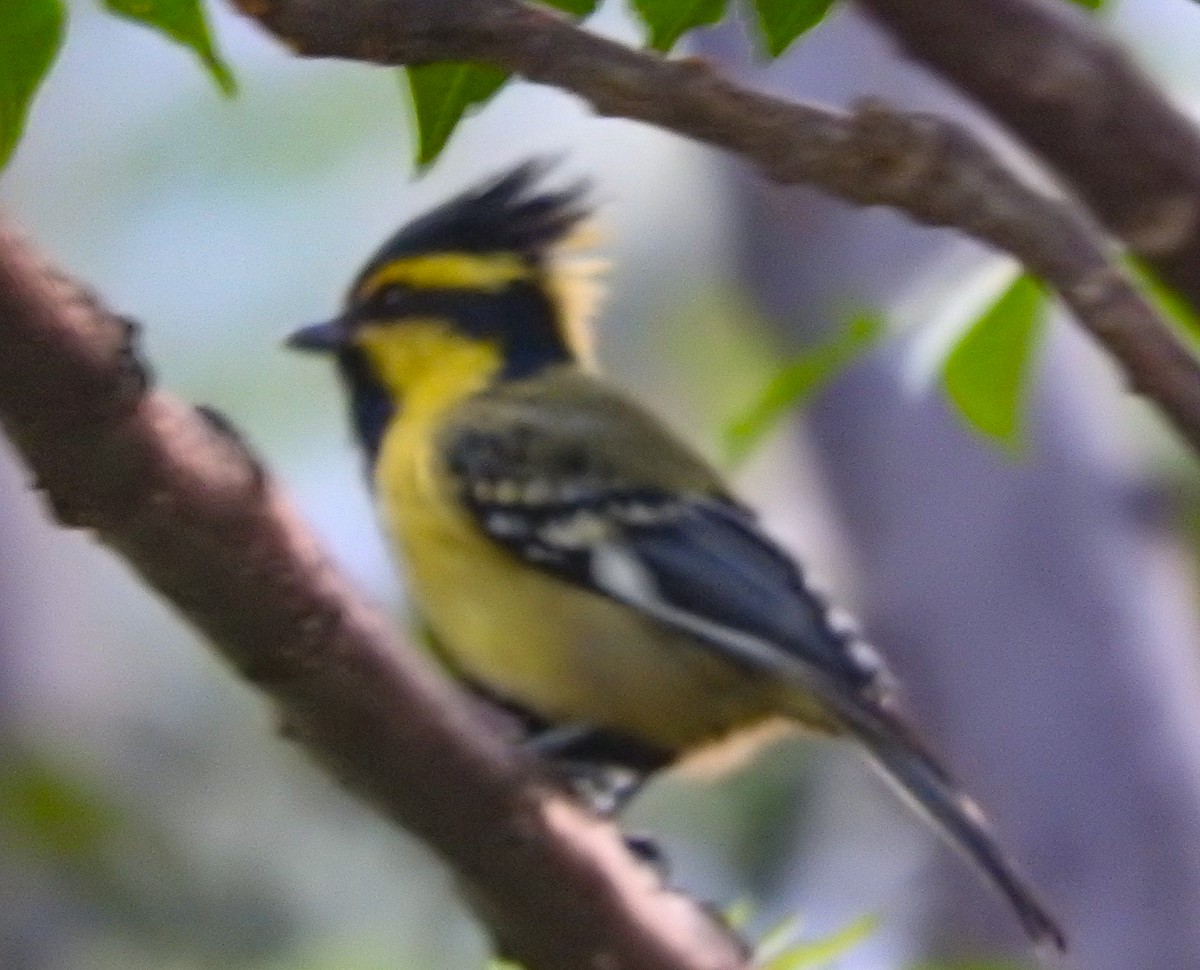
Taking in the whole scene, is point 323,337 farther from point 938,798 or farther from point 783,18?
point 783,18

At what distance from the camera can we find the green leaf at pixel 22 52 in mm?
1221

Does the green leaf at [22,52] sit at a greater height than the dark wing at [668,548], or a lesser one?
greater

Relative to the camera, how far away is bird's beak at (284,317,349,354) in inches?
122

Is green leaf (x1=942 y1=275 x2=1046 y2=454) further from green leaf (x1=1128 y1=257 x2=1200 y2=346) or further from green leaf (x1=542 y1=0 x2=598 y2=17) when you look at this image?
green leaf (x1=542 y1=0 x2=598 y2=17)

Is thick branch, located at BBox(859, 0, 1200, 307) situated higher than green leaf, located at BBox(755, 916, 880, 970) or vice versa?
thick branch, located at BBox(859, 0, 1200, 307)

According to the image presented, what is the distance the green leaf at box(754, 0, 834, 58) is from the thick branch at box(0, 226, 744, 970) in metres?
0.36

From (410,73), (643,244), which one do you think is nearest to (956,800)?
(410,73)

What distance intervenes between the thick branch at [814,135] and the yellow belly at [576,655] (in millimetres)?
1330

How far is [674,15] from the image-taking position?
52.4 inches

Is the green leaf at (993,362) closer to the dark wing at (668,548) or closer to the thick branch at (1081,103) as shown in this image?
the thick branch at (1081,103)

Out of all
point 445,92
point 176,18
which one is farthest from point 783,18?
point 176,18

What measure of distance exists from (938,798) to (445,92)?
1.23m

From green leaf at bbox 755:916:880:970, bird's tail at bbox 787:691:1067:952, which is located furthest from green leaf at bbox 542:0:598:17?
bird's tail at bbox 787:691:1067:952

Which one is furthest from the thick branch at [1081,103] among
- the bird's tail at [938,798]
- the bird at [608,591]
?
the bird at [608,591]
